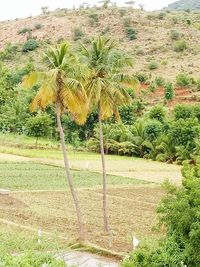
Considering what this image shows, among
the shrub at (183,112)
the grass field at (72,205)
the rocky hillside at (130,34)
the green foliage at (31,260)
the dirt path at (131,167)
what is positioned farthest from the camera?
the rocky hillside at (130,34)

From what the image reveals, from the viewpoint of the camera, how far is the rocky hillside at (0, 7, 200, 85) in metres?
78.9

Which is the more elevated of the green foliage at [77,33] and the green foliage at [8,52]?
the green foliage at [77,33]

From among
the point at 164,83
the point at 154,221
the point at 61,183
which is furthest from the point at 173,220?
the point at 164,83

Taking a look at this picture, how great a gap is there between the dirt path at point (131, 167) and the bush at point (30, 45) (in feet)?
135

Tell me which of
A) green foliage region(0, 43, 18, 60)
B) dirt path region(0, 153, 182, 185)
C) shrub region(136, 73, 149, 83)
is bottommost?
dirt path region(0, 153, 182, 185)

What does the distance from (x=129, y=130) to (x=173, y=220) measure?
39159 millimetres

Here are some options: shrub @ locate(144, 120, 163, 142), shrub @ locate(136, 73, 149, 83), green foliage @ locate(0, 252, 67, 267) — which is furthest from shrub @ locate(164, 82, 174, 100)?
green foliage @ locate(0, 252, 67, 267)

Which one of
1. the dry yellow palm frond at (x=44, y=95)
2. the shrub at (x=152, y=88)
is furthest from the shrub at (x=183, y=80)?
the dry yellow palm frond at (x=44, y=95)

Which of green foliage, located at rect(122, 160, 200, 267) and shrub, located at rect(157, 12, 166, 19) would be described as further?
shrub, located at rect(157, 12, 166, 19)

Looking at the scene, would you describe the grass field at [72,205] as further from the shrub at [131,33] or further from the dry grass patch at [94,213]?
the shrub at [131,33]

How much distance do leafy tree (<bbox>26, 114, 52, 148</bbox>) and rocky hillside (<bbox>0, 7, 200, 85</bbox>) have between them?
72.3ft

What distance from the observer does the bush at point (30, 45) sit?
8762cm

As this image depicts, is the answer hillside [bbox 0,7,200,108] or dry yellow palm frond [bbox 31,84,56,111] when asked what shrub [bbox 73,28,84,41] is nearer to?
hillside [bbox 0,7,200,108]

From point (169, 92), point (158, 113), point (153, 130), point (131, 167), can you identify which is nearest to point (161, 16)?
point (169, 92)
